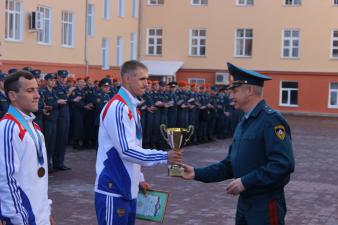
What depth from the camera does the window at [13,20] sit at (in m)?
27.3

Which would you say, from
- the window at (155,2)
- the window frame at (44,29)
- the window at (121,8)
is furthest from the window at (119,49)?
the window frame at (44,29)

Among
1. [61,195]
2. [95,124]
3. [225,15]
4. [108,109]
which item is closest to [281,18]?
[225,15]

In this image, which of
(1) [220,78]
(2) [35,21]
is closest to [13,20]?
(2) [35,21]

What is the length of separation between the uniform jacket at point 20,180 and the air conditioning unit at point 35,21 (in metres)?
24.6

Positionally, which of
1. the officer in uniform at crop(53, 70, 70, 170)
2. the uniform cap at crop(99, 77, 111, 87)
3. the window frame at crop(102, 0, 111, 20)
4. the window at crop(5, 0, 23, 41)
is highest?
the window frame at crop(102, 0, 111, 20)

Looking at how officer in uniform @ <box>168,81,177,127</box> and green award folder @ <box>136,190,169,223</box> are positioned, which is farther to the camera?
officer in uniform @ <box>168,81,177,127</box>

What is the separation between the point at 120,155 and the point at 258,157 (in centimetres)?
119

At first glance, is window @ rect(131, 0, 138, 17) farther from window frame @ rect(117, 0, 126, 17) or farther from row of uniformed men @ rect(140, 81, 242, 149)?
row of uniformed men @ rect(140, 81, 242, 149)

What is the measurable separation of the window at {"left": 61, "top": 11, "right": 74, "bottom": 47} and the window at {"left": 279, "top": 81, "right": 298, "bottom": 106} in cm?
1655

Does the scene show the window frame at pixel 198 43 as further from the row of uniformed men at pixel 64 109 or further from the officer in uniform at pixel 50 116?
the officer in uniform at pixel 50 116

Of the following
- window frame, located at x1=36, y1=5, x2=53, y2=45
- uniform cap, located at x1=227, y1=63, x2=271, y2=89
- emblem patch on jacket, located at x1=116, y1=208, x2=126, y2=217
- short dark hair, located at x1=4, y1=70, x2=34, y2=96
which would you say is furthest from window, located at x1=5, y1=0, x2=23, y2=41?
uniform cap, located at x1=227, y1=63, x2=271, y2=89

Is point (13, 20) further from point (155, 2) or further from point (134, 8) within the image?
point (155, 2)

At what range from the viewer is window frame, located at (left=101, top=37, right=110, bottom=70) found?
124 feet

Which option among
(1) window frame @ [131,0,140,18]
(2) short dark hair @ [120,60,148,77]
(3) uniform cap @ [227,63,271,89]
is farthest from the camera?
(1) window frame @ [131,0,140,18]
